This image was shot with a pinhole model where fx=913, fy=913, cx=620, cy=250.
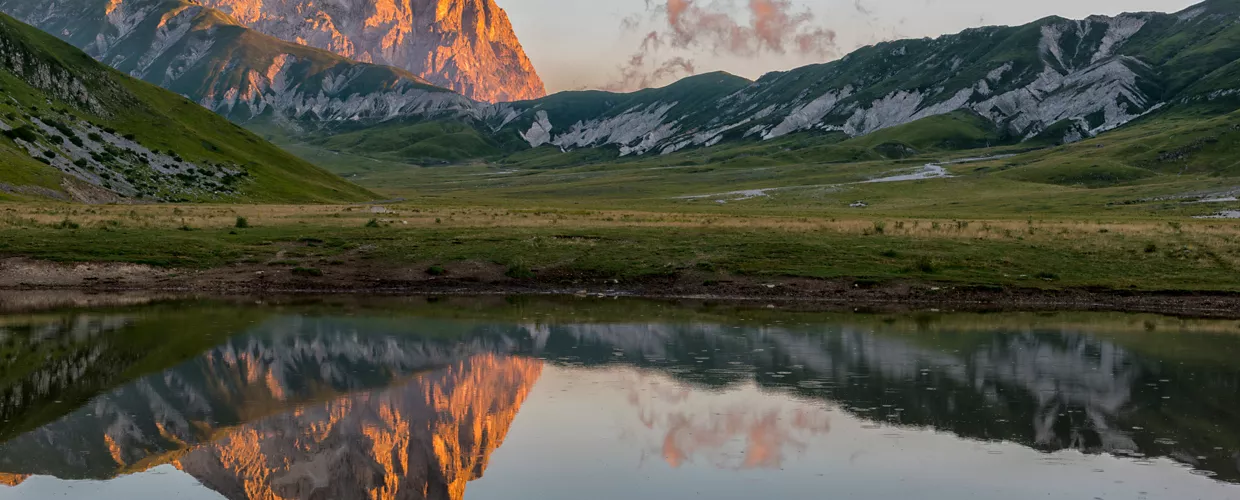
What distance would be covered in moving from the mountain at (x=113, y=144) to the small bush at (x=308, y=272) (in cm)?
4374

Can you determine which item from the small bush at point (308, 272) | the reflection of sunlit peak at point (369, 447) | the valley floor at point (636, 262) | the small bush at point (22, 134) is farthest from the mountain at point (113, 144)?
the reflection of sunlit peak at point (369, 447)

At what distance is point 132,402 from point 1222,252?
2452 inches

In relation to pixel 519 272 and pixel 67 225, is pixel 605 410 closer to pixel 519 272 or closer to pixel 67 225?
pixel 519 272

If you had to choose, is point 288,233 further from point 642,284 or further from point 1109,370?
point 1109,370

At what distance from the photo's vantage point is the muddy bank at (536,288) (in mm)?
48188

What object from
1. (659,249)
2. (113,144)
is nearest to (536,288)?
(659,249)

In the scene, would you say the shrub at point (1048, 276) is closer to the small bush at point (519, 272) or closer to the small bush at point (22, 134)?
the small bush at point (519, 272)

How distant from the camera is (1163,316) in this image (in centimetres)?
4509

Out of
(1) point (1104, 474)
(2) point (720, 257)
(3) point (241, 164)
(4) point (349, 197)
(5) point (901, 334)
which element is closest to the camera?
(1) point (1104, 474)

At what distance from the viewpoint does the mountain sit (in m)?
101

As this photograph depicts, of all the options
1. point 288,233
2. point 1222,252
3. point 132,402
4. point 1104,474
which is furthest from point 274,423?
point 1222,252

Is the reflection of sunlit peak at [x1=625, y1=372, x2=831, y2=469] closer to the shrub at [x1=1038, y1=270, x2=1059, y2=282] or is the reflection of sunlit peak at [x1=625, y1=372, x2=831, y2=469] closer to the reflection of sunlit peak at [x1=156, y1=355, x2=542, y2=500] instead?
the reflection of sunlit peak at [x1=156, y1=355, x2=542, y2=500]

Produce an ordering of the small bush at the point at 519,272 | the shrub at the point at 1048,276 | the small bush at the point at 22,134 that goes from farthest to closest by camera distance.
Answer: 1. the small bush at the point at 22,134
2. the small bush at the point at 519,272
3. the shrub at the point at 1048,276

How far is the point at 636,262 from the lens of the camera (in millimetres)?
57906
